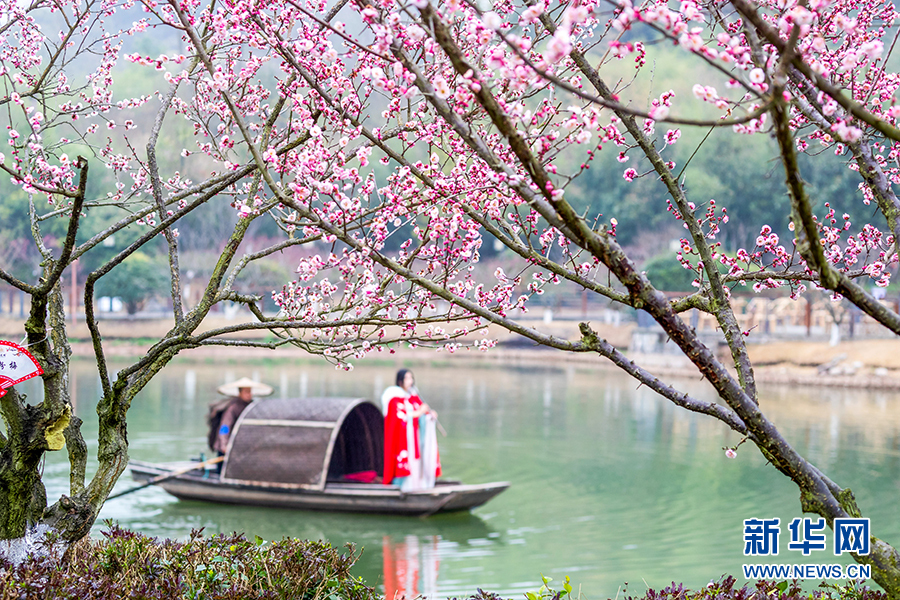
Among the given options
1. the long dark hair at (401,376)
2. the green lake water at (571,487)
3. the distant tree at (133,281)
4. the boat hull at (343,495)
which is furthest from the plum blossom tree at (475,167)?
the distant tree at (133,281)

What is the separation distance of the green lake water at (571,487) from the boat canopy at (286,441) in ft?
1.54

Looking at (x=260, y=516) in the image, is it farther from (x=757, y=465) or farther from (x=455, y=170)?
(x=757, y=465)

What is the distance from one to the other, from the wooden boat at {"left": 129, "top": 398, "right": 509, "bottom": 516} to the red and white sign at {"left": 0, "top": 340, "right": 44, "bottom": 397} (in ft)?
17.1

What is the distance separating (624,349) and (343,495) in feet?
70.2

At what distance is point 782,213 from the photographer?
33.0m

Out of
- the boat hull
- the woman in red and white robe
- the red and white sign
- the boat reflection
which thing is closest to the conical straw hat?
the boat hull

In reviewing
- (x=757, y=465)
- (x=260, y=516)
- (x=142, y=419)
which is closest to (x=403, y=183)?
(x=260, y=516)

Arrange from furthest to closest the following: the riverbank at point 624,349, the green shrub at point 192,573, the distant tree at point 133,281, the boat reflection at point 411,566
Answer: the distant tree at point 133,281
the riverbank at point 624,349
the boat reflection at point 411,566
the green shrub at point 192,573

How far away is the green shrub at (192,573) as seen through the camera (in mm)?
2820

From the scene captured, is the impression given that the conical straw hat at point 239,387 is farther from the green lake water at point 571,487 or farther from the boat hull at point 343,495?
the green lake water at point 571,487

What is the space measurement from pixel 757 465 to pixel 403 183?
1055cm

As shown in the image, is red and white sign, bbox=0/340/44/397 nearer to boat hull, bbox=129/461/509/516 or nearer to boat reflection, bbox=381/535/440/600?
boat reflection, bbox=381/535/440/600

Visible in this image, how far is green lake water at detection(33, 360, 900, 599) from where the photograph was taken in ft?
24.4

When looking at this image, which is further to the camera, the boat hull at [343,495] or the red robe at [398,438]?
the red robe at [398,438]
